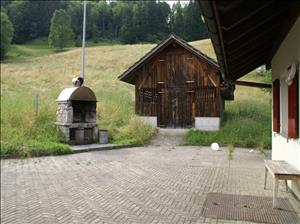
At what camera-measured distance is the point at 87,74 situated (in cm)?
3712

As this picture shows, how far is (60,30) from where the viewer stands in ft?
194

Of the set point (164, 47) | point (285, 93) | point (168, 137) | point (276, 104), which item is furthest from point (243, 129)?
point (285, 93)

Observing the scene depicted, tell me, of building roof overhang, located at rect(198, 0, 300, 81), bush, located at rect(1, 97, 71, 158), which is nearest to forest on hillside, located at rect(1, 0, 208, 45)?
building roof overhang, located at rect(198, 0, 300, 81)

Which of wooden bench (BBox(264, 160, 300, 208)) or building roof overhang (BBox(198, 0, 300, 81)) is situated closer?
building roof overhang (BBox(198, 0, 300, 81))

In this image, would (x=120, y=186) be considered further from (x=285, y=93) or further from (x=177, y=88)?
(x=177, y=88)

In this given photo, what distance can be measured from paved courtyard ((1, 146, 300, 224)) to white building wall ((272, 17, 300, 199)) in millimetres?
727

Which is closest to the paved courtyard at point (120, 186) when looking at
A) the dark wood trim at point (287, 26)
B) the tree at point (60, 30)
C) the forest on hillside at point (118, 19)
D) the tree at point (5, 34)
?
the dark wood trim at point (287, 26)

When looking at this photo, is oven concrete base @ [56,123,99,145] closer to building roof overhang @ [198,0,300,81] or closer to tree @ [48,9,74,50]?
building roof overhang @ [198,0,300,81]

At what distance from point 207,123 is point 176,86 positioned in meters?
2.95

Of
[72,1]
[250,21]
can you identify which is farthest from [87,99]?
[72,1]

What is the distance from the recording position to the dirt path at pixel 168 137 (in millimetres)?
17348

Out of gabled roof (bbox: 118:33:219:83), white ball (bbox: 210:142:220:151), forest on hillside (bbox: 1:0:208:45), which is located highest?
forest on hillside (bbox: 1:0:208:45)

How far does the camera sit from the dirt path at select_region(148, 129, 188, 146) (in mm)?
17348

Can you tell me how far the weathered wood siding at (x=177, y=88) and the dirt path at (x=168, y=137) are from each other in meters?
1.42
